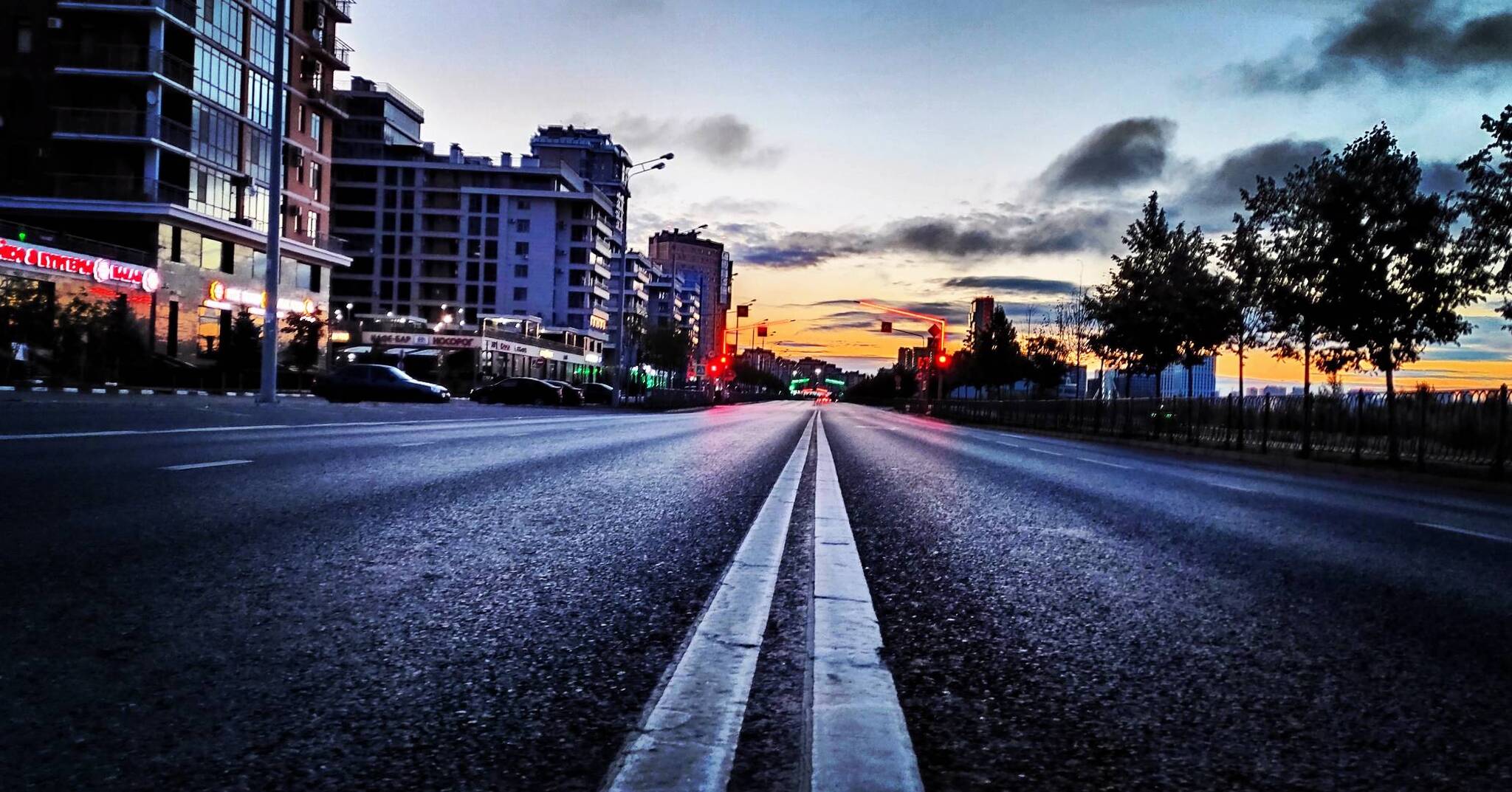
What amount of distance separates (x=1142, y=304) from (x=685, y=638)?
108 ft

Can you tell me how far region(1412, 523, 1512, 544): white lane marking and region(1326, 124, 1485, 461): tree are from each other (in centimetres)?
1477

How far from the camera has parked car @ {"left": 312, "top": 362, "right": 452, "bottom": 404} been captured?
36.2 m

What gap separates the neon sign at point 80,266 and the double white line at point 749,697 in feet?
143

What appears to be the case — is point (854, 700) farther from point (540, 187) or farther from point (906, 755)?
point (540, 187)

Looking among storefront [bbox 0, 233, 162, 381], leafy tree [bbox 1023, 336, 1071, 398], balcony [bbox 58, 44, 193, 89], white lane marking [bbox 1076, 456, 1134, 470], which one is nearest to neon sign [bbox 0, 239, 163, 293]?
storefront [bbox 0, 233, 162, 381]

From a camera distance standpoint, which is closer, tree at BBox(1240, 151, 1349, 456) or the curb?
tree at BBox(1240, 151, 1349, 456)

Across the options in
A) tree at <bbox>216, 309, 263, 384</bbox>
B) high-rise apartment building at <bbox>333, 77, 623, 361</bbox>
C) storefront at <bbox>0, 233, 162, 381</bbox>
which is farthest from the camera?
high-rise apartment building at <bbox>333, 77, 623, 361</bbox>

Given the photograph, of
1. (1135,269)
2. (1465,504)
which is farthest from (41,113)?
(1465,504)

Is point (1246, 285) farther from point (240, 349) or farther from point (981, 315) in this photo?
point (981, 315)

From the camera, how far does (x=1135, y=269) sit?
3525cm

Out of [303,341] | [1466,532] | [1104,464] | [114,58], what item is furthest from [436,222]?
[1466,532]

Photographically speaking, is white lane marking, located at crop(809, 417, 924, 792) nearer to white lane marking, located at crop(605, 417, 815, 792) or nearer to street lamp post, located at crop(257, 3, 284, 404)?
white lane marking, located at crop(605, 417, 815, 792)

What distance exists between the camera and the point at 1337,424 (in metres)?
22.5

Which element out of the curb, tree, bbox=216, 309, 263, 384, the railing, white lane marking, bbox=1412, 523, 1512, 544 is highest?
the railing
